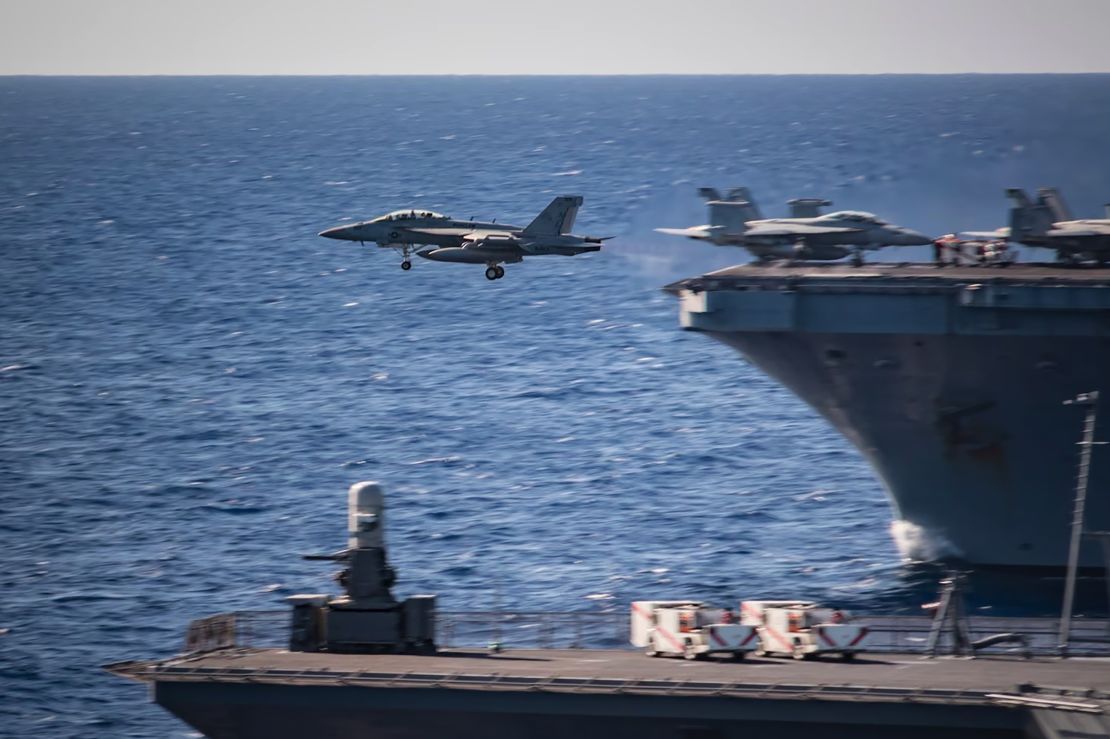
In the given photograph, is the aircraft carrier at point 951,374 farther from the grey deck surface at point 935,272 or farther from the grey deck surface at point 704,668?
the grey deck surface at point 704,668

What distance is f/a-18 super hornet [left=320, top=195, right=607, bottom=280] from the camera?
5731 centimetres

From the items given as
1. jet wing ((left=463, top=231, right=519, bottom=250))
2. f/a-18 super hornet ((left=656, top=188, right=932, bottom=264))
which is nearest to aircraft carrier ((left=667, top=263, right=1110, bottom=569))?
f/a-18 super hornet ((left=656, top=188, right=932, bottom=264))

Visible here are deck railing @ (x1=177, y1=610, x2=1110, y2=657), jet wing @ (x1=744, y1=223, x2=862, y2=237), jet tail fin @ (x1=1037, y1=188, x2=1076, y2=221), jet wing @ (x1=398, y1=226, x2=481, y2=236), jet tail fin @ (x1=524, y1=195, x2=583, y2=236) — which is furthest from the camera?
jet wing @ (x1=398, y1=226, x2=481, y2=236)

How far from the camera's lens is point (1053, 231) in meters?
57.0

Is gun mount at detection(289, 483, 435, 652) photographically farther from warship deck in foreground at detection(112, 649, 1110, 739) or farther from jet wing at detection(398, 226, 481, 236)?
jet wing at detection(398, 226, 481, 236)

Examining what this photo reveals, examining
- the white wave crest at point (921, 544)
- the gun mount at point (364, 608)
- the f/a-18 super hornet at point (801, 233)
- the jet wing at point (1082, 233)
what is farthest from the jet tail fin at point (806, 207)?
the gun mount at point (364, 608)

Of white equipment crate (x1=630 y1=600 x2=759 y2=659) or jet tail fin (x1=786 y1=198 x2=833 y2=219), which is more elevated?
jet tail fin (x1=786 y1=198 x2=833 y2=219)

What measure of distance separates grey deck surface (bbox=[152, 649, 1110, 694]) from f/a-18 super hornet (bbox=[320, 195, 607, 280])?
1891 centimetres

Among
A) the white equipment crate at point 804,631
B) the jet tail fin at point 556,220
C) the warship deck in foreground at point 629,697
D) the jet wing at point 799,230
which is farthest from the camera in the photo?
the jet wing at point 799,230

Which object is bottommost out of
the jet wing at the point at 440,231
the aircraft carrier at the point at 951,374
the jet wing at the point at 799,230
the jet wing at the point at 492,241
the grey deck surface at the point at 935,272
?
the aircraft carrier at the point at 951,374

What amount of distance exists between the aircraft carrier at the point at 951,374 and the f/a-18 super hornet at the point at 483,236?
4993 millimetres

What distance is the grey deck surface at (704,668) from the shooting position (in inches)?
1372

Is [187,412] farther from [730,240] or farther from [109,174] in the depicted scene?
[109,174]

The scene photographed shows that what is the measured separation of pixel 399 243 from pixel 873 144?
5403 inches
